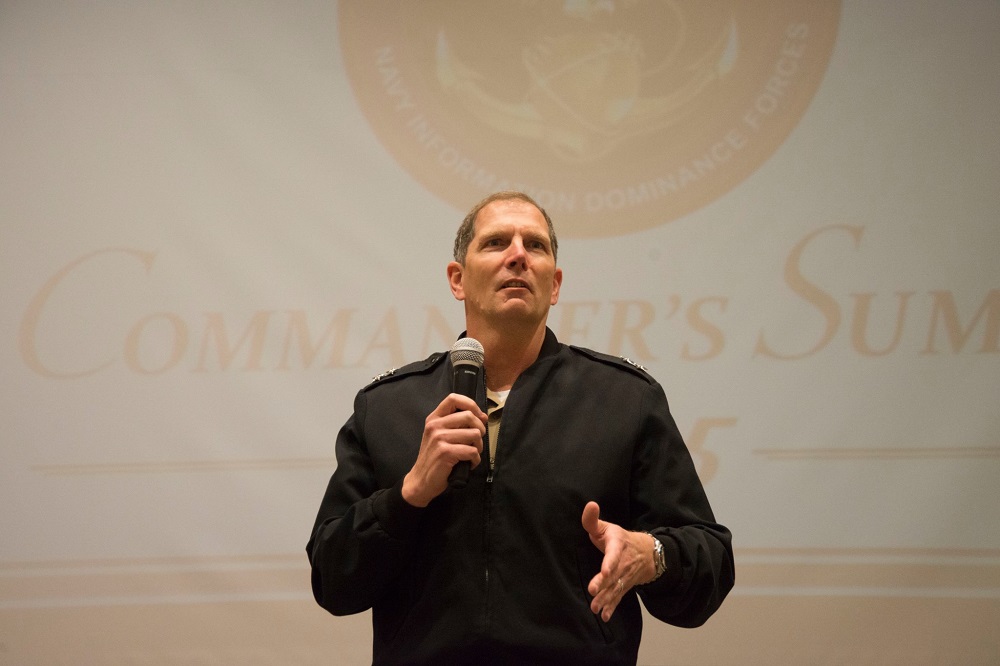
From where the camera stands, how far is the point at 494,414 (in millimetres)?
1649

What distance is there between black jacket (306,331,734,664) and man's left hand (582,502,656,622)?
0.23 ft

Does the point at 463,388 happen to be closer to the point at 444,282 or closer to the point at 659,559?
the point at 659,559

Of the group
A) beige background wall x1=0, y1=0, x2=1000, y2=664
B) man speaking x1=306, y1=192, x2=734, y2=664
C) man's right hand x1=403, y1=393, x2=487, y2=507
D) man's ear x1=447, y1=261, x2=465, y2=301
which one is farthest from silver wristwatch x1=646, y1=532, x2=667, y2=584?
beige background wall x1=0, y1=0, x2=1000, y2=664

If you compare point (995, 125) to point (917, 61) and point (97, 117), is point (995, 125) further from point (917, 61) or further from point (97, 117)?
point (97, 117)

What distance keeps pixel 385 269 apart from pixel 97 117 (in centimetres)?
117

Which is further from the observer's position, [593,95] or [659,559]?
[593,95]

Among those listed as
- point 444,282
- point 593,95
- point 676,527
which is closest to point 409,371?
point 676,527

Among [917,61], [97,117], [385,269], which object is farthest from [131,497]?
[917,61]

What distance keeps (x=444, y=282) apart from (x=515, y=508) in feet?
4.39

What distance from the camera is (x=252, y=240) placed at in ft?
9.32

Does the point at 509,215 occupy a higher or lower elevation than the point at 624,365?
higher

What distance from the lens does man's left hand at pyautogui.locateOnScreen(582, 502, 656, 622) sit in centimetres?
126

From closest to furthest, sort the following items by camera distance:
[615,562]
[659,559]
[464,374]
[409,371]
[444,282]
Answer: [615,562], [659,559], [464,374], [409,371], [444,282]

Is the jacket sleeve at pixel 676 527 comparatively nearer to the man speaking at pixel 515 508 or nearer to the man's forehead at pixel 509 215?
the man speaking at pixel 515 508
